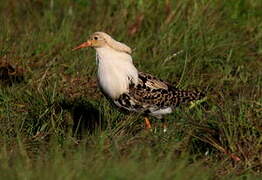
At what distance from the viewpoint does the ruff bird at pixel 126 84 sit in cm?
703

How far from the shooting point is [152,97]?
7418mm

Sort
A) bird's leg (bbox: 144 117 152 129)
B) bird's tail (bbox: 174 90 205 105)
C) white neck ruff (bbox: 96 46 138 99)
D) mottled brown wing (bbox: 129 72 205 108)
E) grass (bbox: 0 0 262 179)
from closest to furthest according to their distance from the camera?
grass (bbox: 0 0 262 179) < white neck ruff (bbox: 96 46 138 99) < bird's leg (bbox: 144 117 152 129) < mottled brown wing (bbox: 129 72 205 108) < bird's tail (bbox: 174 90 205 105)

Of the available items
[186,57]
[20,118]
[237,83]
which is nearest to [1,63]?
[20,118]

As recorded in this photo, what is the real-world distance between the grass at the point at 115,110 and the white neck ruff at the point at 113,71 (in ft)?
1.04

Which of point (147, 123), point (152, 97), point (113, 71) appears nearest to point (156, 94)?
point (152, 97)

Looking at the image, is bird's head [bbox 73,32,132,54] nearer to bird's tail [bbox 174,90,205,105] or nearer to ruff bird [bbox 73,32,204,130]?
ruff bird [bbox 73,32,204,130]

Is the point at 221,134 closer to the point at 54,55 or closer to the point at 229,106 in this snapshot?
the point at 229,106

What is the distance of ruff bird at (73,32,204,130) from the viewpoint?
7.03m

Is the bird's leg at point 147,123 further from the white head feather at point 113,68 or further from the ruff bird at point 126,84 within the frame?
the white head feather at point 113,68

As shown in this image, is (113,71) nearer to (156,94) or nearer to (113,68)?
(113,68)

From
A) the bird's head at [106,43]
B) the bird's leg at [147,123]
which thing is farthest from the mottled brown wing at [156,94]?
the bird's head at [106,43]

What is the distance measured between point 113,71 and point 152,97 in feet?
1.99

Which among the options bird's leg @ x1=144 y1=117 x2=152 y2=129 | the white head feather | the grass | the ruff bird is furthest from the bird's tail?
the white head feather

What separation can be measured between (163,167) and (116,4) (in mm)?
4988
